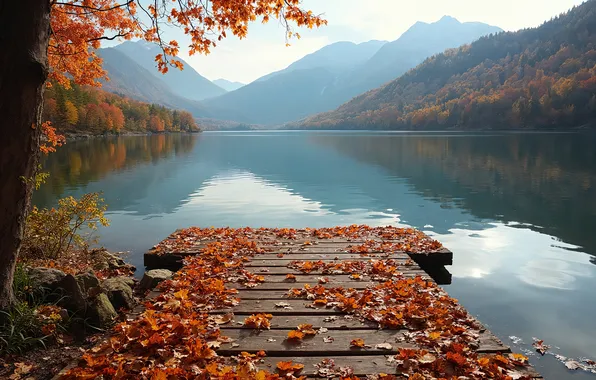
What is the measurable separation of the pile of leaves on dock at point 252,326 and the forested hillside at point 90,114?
8550 cm

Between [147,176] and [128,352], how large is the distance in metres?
32.4

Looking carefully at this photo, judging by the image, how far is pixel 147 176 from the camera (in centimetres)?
Answer: 3481

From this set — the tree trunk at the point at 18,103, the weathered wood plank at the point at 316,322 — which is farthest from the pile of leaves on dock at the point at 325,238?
the tree trunk at the point at 18,103

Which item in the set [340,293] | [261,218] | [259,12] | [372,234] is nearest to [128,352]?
[340,293]

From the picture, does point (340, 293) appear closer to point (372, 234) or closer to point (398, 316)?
point (398, 316)

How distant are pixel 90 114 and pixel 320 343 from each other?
11876 centimetres

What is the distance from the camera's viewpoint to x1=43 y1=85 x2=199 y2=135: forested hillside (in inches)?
3634

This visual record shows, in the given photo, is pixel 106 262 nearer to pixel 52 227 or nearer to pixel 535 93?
pixel 52 227

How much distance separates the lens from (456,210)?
21766mm

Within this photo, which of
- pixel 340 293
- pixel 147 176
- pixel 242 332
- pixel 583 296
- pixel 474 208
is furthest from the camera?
pixel 147 176

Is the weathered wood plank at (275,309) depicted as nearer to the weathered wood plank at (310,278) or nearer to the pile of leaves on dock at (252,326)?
the pile of leaves on dock at (252,326)

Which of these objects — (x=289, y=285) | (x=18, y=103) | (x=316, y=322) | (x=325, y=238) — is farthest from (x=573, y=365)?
(x=18, y=103)

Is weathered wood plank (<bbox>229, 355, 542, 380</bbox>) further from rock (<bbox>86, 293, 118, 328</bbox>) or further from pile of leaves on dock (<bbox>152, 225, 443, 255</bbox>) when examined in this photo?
pile of leaves on dock (<bbox>152, 225, 443, 255</bbox>)

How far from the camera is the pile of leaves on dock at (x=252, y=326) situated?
412 centimetres
